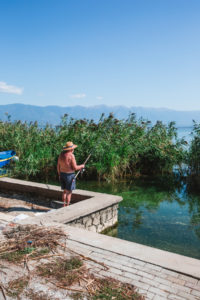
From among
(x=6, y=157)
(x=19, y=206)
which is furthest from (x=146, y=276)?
(x=6, y=157)

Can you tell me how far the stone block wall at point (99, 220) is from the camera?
5.67 metres

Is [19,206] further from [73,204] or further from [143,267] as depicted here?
[143,267]

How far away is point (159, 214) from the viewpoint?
8133mm

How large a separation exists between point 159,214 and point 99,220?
2490 mm

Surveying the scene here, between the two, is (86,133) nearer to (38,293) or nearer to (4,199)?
(4,199)

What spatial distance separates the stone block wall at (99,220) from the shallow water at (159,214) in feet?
0.75

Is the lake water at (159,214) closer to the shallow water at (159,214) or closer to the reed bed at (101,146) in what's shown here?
the shallow water at (159,214)

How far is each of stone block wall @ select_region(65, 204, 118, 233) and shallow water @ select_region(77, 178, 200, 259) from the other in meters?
0.23

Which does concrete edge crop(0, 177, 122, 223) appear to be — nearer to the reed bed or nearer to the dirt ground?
the dirt ground

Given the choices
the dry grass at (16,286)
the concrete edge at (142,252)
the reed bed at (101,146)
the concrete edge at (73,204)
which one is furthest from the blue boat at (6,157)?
the dry grass at (16,286)

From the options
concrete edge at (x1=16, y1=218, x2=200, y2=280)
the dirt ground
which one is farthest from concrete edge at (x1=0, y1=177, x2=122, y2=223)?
concrete edge at (x1=16, y1=218, x2=200, y2=280)

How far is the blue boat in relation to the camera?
10966 mm

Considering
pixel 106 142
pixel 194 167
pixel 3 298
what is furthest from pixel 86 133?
pixel 3 298

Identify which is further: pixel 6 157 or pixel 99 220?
pixel 6 157
